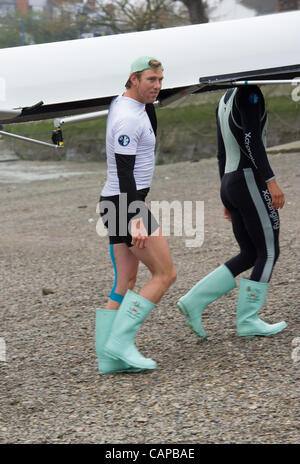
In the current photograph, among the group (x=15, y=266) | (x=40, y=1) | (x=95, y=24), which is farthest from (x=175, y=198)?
(x=40, y=1)

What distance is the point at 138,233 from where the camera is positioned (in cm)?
373

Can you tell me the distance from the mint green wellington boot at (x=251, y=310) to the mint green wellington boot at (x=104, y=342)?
718 millimetres

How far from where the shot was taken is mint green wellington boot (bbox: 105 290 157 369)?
390 cm

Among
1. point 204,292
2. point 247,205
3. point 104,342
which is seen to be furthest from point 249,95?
point 104,342

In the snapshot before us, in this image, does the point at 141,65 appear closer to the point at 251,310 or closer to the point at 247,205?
the point at 247,205

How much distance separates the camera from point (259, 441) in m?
3.14

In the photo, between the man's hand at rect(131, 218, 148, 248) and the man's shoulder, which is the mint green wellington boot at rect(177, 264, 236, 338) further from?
the man's shoulder

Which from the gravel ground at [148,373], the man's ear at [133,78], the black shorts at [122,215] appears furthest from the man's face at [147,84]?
the gravel ground at [148,373]

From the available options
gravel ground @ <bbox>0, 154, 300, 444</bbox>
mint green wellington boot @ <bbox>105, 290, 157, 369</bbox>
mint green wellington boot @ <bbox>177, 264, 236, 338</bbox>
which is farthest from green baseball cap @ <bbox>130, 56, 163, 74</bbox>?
gravel ground @ <bbox>0, 154, 300, 444</bbox>

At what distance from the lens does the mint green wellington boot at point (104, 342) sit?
403 cm

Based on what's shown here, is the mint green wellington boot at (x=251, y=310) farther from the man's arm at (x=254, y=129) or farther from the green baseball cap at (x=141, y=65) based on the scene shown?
the green baseball cap at (x=141, y=65)

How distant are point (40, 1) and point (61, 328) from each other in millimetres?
28274

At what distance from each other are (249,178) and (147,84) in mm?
830

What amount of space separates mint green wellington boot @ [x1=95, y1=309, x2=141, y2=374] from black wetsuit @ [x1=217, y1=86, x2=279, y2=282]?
0.79 metres
